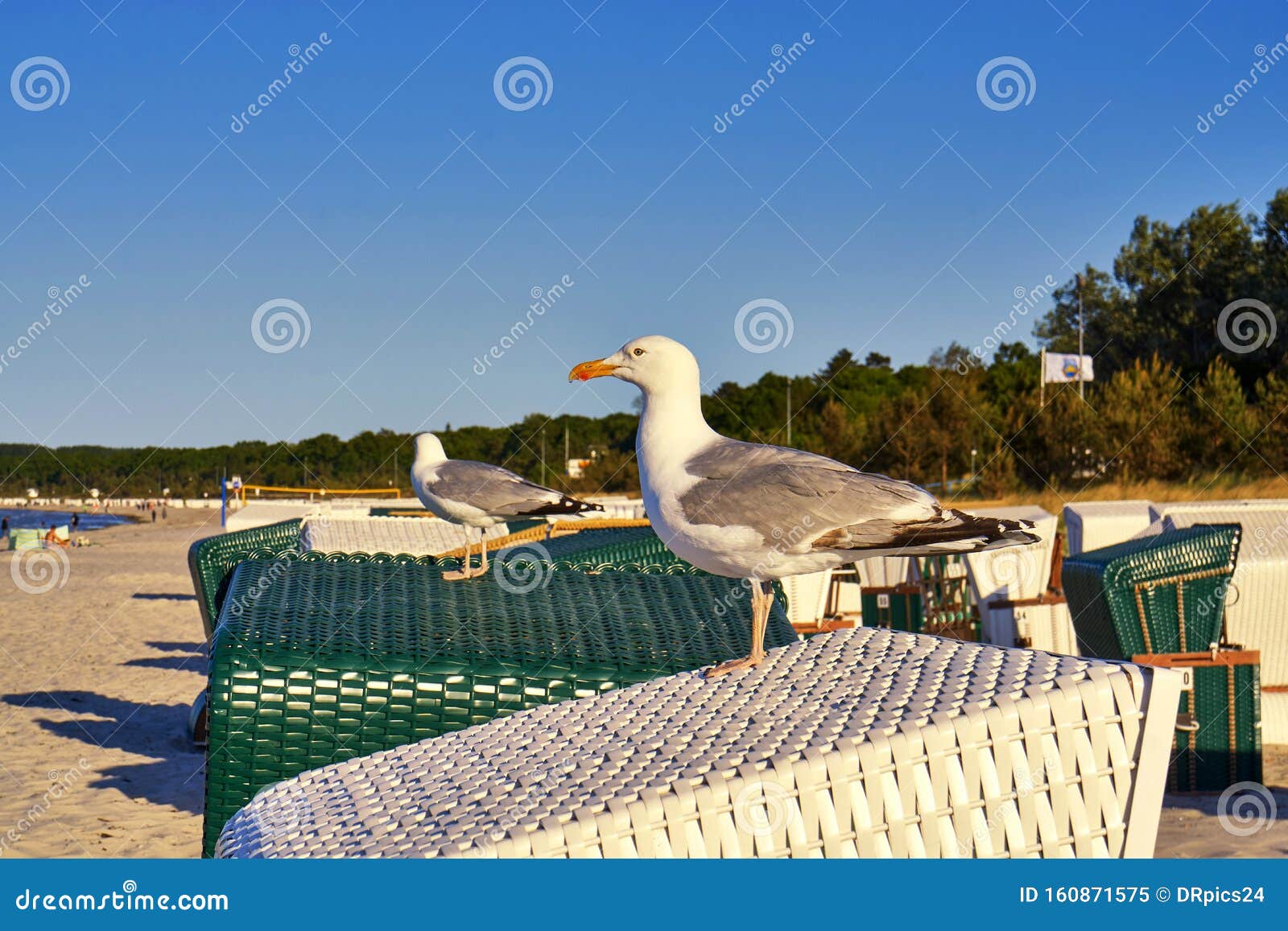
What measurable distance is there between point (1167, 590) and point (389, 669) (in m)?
4.82

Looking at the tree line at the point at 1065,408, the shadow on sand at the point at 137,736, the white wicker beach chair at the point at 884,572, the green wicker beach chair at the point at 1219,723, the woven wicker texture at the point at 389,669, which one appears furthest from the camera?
the tree line at the point at 1065,408

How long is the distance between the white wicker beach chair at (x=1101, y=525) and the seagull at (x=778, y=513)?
28.1 feet

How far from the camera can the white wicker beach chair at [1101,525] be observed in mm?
11102

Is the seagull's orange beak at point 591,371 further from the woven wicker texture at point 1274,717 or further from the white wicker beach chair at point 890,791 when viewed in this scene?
the woven wicker texture at point 1274,717

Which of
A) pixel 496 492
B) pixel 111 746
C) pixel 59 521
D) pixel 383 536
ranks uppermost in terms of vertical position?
pixel 59 521

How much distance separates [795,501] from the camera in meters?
3.08

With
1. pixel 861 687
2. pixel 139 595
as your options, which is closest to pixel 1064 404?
pixel 139 595

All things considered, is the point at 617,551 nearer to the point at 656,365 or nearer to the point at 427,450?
the point at 656,365

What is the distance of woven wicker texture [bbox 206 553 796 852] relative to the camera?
294cm

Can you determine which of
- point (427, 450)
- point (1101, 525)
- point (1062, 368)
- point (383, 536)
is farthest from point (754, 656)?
point (1062, 368)

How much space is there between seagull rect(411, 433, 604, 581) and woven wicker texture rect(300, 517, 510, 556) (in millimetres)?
360

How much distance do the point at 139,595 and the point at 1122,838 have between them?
63.0 feet

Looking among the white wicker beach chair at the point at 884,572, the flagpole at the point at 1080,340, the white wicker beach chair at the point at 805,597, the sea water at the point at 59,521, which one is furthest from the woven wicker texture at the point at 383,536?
the sea water at the point at 59,521
